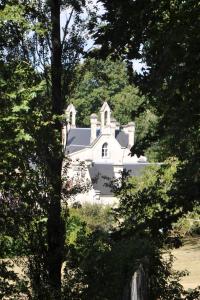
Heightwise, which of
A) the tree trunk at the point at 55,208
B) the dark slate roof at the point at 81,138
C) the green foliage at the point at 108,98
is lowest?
the tree trunk at the point at 55,208

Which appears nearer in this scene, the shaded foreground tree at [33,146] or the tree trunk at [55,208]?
the shaded foreground tree at [33,146]

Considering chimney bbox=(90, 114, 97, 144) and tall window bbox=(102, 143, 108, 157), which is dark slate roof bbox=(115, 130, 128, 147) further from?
chimney bbox=(90, 114, 97, 144)

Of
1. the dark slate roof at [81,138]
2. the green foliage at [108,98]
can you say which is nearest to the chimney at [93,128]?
the dark slate roof at [81,138]

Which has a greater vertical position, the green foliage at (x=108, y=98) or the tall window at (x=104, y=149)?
the green foliage at (x=108, y=98)

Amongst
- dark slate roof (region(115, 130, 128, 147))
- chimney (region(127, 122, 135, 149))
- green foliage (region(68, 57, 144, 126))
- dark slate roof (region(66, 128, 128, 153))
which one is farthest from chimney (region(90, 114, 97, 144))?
green foliage (region(68, 57, 144, 126))

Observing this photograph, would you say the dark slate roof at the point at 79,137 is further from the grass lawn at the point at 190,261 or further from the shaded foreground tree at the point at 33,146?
the shaded foreground tree at the point at 33,146

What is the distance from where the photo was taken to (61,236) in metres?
8.33

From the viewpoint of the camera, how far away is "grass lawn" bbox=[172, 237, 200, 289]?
1931 cm

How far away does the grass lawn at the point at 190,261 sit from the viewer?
1931 cm

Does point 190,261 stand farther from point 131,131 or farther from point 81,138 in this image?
point 131,131

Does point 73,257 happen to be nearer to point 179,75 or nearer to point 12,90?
point 12,90

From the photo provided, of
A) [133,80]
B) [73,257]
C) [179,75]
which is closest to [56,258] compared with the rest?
[73,257]

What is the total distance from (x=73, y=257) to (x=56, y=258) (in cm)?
37

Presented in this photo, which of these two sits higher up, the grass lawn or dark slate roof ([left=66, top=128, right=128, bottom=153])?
dark slate roof ([left=66, top=128, right=128, bottom=153])
